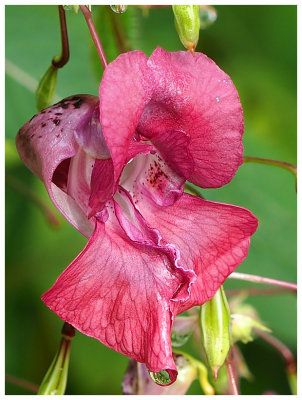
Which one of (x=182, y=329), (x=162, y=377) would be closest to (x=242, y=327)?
(x=182, y=329)

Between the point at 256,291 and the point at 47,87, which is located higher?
the point at 47,87

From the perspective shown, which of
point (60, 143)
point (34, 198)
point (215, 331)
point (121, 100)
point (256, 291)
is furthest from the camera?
point (34, 198)

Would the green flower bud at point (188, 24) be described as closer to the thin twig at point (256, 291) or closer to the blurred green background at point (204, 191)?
the blurred green background at point (204, 191)

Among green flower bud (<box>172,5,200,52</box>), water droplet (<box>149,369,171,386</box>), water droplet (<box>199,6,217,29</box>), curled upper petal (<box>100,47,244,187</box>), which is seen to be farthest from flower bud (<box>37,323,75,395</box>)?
water droplet (<box>199,6,217,29</box>)

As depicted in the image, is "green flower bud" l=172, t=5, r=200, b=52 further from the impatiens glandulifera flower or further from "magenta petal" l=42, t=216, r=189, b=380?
"magenta petal" l=42, t=216, r=189, b=380

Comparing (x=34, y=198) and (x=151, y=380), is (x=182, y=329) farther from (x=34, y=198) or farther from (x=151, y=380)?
(x=34, y=198)

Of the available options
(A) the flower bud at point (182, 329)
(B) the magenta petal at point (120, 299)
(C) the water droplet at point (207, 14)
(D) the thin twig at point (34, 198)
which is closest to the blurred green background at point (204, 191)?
(D) the thin twig at point (34, 198)

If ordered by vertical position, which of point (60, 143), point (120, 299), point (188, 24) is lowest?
point (120, 299)
